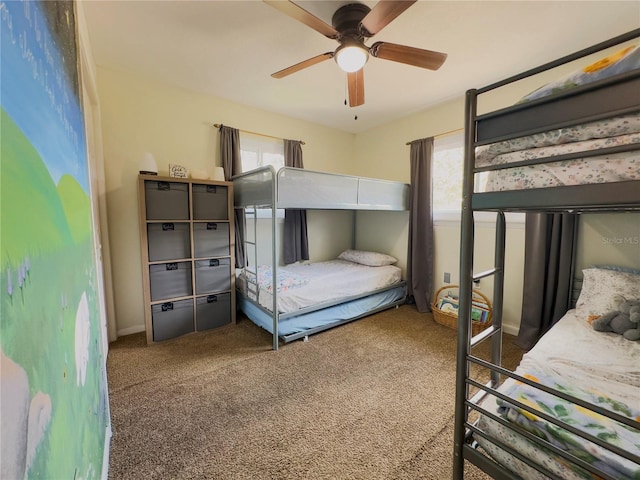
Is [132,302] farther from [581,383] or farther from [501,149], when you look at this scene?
[581,383]

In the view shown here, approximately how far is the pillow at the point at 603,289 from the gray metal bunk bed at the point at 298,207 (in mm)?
1813

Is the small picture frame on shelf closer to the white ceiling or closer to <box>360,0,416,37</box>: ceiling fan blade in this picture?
the white ceiling

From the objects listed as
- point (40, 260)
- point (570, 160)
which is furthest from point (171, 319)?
point (570, 160)

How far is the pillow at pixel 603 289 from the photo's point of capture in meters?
1.92

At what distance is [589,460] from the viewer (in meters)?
0.80

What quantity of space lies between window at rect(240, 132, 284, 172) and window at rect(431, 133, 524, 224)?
2029mm

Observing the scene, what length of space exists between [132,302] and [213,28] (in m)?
2.62

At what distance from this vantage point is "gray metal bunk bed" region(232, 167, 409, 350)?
2.43 m

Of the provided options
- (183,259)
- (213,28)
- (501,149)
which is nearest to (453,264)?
(501,149)

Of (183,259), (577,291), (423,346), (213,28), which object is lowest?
(423,346)

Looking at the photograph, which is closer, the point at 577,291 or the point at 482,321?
the point at 577,291

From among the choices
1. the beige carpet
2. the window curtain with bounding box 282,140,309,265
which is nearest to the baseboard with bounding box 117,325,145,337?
the beige carpet

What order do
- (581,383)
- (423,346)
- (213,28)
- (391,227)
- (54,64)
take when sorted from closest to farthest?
(54,64)
(581,383)
(213,28)
(423,346)
(391,227)

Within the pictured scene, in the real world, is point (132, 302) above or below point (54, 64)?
below
